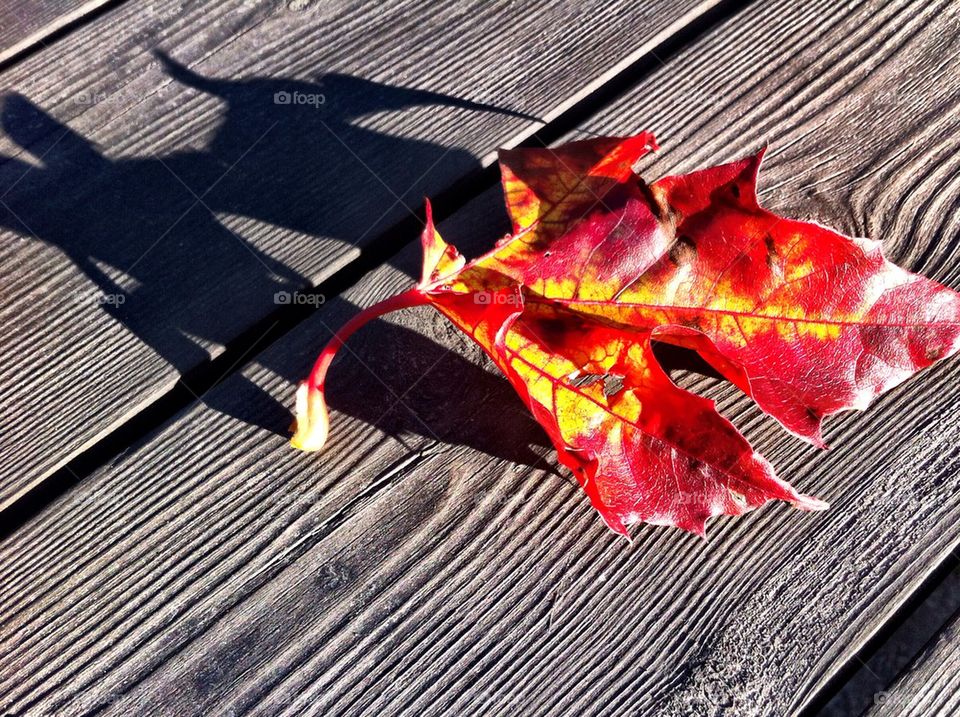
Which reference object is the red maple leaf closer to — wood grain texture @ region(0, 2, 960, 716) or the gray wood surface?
wood grain texture @ region(0, 2, 960, 716)

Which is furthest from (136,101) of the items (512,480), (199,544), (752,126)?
(752,126)

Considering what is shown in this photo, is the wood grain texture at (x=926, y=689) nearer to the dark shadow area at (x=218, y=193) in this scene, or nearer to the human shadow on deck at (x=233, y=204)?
the human shadow on deck at (x=233, y=204)

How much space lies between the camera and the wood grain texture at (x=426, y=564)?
38.8 inches

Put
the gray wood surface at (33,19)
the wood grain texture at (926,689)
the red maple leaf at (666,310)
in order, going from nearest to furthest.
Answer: the red maple leaf at (666,310) → the wood grain texture at (926,689) → the gray wood surface at (33,19)

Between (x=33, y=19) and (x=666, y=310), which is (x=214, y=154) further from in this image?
(x=666, y=310)

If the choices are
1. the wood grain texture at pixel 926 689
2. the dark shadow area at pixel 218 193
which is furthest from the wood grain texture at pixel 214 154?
the wood grain texture at pixel 926 689

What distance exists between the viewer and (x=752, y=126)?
45.1 inches

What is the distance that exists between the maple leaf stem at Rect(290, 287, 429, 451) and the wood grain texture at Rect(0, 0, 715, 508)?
17cm

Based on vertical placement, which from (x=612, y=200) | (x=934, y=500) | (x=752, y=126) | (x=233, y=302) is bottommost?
(x=934, y=500)

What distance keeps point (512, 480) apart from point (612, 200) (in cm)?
39

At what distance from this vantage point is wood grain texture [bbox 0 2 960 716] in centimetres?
99

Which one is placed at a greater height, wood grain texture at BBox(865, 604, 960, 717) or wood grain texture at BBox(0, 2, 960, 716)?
wood grain texture at BBox(0, 2, 960, 716)

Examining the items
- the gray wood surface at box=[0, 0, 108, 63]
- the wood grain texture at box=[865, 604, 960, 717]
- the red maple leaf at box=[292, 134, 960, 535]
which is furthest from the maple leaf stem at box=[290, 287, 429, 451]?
the wood grain texture at box=[865, 604, 960, 717]

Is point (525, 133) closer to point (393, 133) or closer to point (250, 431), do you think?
point (393, 133)
